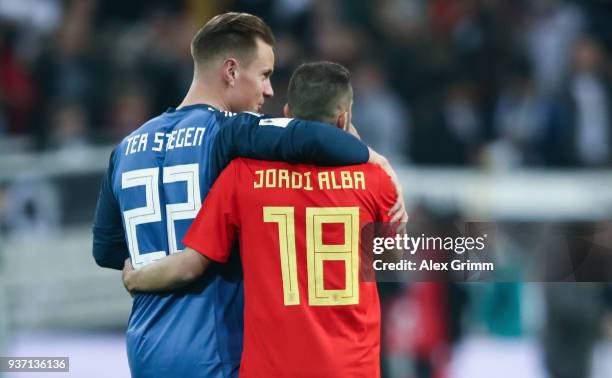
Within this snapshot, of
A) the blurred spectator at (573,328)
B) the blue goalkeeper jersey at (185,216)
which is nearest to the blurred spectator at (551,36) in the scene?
the blurred spectator at (573,328)

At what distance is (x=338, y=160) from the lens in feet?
11.1

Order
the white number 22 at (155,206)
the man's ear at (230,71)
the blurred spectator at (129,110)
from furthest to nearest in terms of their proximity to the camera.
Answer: the blurred spectator at (129,110)
the man's ear at (230,71)
the white number 22 at (155,206)

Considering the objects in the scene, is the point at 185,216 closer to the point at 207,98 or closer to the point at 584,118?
the point at 207,98

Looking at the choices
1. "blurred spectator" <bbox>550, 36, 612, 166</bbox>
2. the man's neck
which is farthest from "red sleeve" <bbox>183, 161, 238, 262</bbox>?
"blurred spectator" <bbox>550, 36, 612, 166</bbox>

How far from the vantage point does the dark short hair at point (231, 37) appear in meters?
3.79

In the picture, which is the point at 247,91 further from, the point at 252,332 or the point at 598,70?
the point at 598,70

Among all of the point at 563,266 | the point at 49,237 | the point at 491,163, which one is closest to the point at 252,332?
the point at 563,266

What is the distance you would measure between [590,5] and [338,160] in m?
7.78

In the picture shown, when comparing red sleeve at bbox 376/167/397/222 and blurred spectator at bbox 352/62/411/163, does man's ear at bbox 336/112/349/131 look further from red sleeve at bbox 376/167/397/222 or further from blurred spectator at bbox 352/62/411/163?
blurred spectator at bbox 352/62/411/163

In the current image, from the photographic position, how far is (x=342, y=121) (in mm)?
3504

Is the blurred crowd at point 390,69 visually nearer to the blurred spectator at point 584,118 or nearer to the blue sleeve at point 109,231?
the blurred spectator at point 584,118

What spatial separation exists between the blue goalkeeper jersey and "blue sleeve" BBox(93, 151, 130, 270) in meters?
0.09

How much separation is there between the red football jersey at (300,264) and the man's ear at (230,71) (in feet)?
1.57

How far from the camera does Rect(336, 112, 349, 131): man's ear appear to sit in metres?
3.48
